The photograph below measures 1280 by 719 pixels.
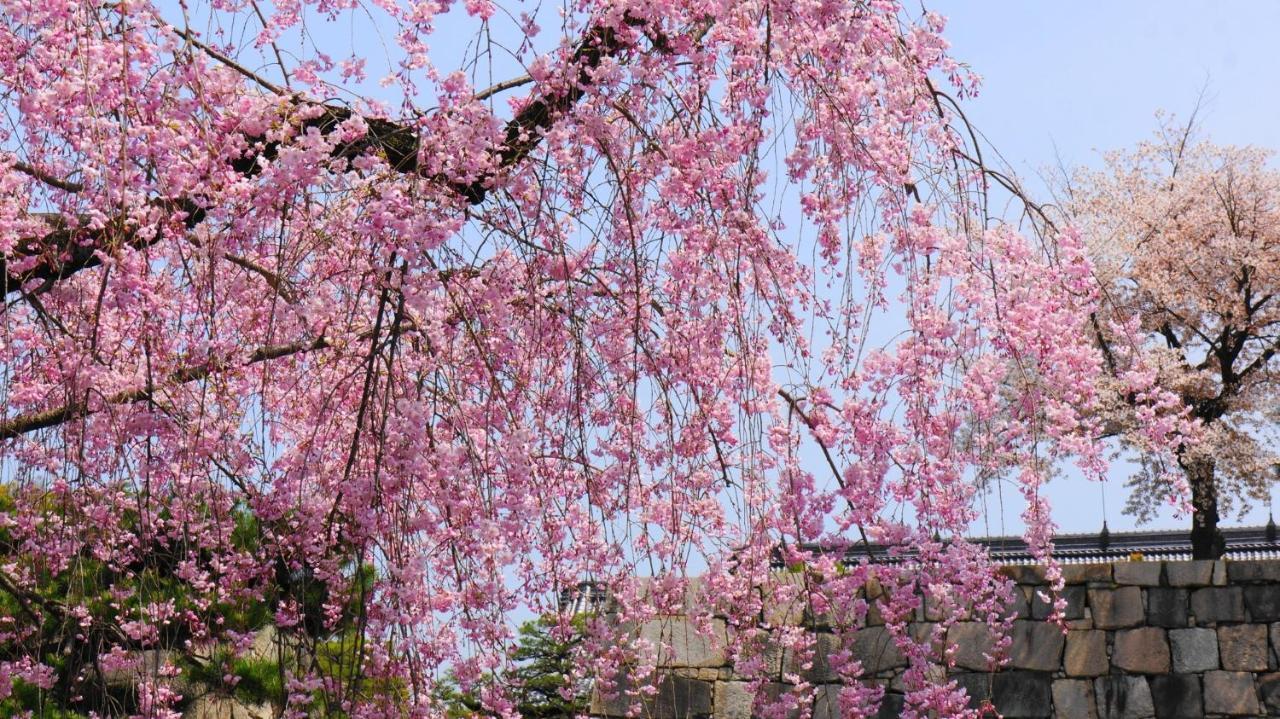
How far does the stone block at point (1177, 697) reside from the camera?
909cm

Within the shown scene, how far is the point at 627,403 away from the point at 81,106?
82.7 inches

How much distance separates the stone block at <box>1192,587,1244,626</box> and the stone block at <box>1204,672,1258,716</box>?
386 millimetres

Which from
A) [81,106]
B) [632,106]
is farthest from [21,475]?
[632,106]

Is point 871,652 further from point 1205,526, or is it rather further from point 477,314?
point 477,314

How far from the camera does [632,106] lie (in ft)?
11.7

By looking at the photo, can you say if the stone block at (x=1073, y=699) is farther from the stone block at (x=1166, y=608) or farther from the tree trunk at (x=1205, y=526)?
the tree trunk at (x=1205, y=526)

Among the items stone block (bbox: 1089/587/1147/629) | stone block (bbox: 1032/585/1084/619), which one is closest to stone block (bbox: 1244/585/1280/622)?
stone block (bbox: 1089/587/1147/629)

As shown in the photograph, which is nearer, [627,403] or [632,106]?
[632,106]

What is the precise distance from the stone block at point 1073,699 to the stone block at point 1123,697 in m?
0.06

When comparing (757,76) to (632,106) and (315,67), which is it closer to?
(632,106)

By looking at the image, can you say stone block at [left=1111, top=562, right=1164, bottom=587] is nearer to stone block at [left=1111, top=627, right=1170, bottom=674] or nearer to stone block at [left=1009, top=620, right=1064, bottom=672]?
stone block at [left=1111, top=627, right=1170, bottom=674]

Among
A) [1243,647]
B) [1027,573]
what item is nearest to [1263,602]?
[1243,647]

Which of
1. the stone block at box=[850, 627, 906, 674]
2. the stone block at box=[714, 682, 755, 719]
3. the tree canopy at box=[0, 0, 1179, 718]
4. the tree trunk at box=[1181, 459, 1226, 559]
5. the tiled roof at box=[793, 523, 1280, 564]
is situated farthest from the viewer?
the tiled roof at box=[793, 523, 1280, 564]

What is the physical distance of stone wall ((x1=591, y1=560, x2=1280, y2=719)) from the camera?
9109 mm
